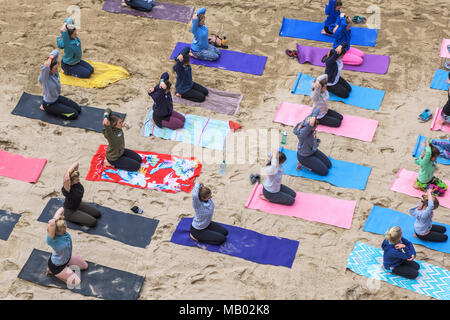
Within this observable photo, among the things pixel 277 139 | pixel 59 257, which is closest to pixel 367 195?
pixel 277 139

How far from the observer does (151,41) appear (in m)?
13.8

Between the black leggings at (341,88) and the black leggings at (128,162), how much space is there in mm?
4372

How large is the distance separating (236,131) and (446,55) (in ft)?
17.4

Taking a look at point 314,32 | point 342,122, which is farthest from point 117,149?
point 314,32

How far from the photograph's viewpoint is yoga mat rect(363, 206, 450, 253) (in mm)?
9820

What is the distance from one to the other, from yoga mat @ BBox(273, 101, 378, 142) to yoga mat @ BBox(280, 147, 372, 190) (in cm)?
80

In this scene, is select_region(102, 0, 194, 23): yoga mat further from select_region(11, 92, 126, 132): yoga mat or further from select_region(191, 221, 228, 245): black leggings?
select_region(191, 221, 228, 245): black leggings

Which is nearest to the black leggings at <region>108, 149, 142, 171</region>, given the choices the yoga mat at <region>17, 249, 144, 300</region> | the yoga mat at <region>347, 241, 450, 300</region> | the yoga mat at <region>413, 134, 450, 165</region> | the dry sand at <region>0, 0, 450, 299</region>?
the dry sand at <region>0, 0, 450, 299</region>

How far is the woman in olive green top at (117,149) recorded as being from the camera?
1055cm

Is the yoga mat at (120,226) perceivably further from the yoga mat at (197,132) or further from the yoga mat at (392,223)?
the yoga mat at (392,223)

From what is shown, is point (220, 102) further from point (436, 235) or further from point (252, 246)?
point (436, 235)
